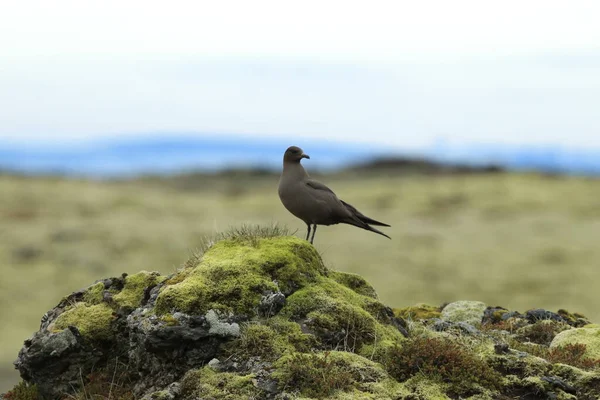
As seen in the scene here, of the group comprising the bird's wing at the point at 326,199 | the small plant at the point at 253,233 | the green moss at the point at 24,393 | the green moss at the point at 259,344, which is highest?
the bird's wing at the point at 326,199

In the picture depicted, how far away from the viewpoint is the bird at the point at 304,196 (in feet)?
40.3

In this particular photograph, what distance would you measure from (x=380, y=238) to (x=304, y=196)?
166ft

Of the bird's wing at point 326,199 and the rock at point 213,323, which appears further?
the bird's wing at point 326,199

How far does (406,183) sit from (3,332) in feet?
214

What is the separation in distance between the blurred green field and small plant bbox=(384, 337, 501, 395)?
20.3m

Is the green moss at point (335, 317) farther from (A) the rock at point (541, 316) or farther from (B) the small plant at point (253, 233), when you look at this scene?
(A) the rock at point (541, 316)

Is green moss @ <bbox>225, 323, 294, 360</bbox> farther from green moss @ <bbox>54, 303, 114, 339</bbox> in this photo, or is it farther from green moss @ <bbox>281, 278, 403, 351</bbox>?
green moss @ <bbox>54, 303, 114, 339</bbox>

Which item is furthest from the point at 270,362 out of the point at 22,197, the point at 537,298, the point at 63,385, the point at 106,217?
the point at 22,197

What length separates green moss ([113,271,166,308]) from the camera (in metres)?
11.6

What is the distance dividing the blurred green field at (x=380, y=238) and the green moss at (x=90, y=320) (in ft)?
60.8

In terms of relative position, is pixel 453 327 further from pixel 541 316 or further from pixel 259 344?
pixel 259 344

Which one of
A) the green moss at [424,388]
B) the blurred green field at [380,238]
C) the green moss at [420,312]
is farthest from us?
the blurred green field at [380,238]

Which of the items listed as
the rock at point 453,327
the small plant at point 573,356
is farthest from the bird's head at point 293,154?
the small plant at point 573,356

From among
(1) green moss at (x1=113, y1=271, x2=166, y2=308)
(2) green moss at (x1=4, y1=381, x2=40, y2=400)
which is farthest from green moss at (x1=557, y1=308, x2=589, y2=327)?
(2) green moss at (x1=4, y1=381, x2=40, y2=400)
